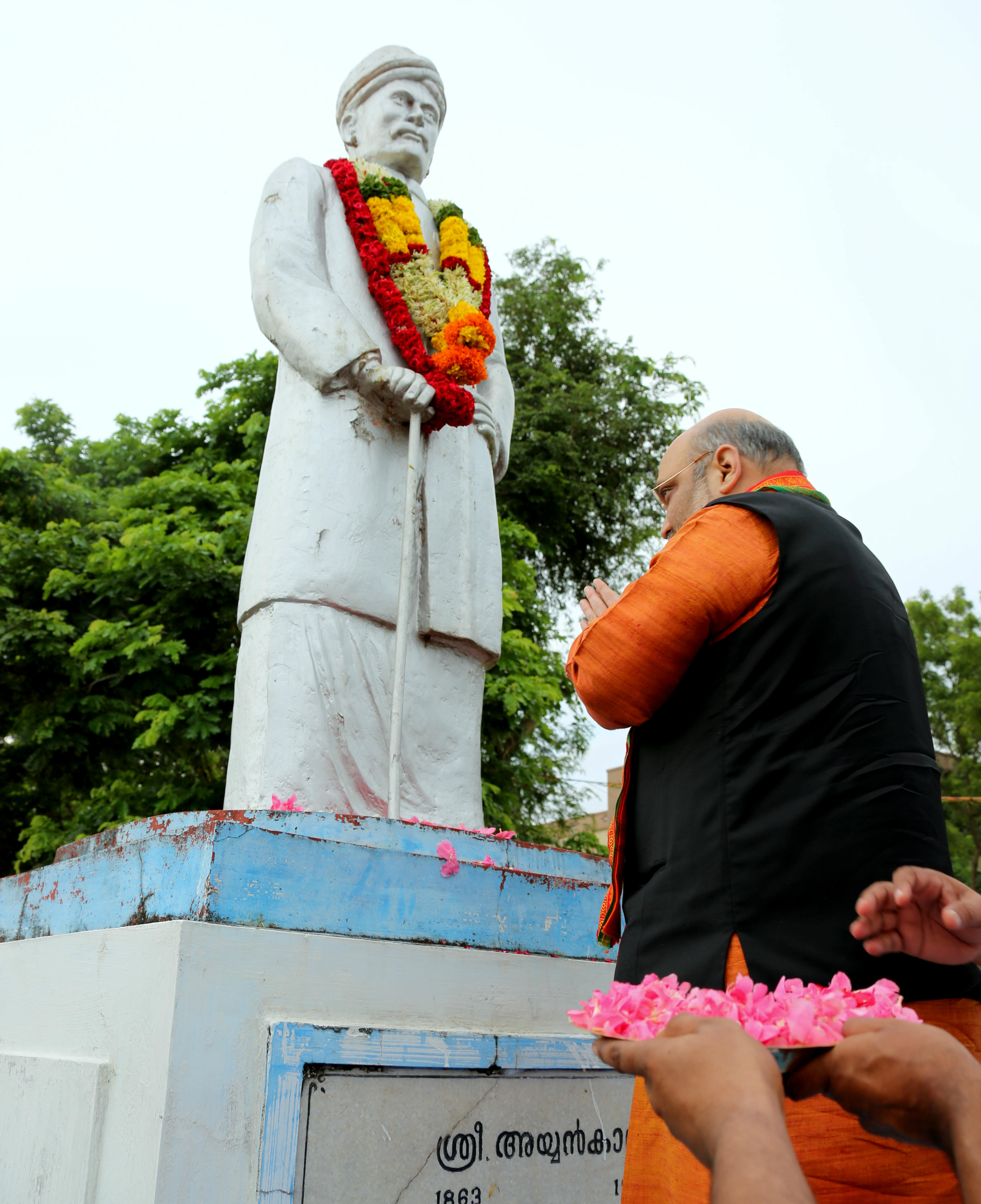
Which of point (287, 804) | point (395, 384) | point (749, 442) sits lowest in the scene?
point (287, 804)

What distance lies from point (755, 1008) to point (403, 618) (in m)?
2.46

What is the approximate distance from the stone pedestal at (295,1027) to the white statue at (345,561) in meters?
0.66

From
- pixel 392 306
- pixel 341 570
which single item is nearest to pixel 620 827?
pixel 341 570

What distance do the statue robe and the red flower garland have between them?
4cm

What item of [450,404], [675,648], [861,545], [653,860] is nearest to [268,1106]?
[653,860]

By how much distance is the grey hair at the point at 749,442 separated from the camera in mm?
1915

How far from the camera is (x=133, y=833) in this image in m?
2.54

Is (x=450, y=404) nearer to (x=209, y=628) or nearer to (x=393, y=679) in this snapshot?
(x=393, y=679)

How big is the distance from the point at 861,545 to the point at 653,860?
599 mm

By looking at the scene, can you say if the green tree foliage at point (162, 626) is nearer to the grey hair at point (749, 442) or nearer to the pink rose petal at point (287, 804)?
the pink rose petal at point (287, 804)

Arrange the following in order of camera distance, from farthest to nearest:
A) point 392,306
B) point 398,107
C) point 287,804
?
point 398,107
point 392,306
point 287,804

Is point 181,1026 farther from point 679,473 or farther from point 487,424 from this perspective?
point 487,424

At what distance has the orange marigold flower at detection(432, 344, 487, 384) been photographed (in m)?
3.71

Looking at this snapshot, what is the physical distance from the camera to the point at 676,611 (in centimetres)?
158
